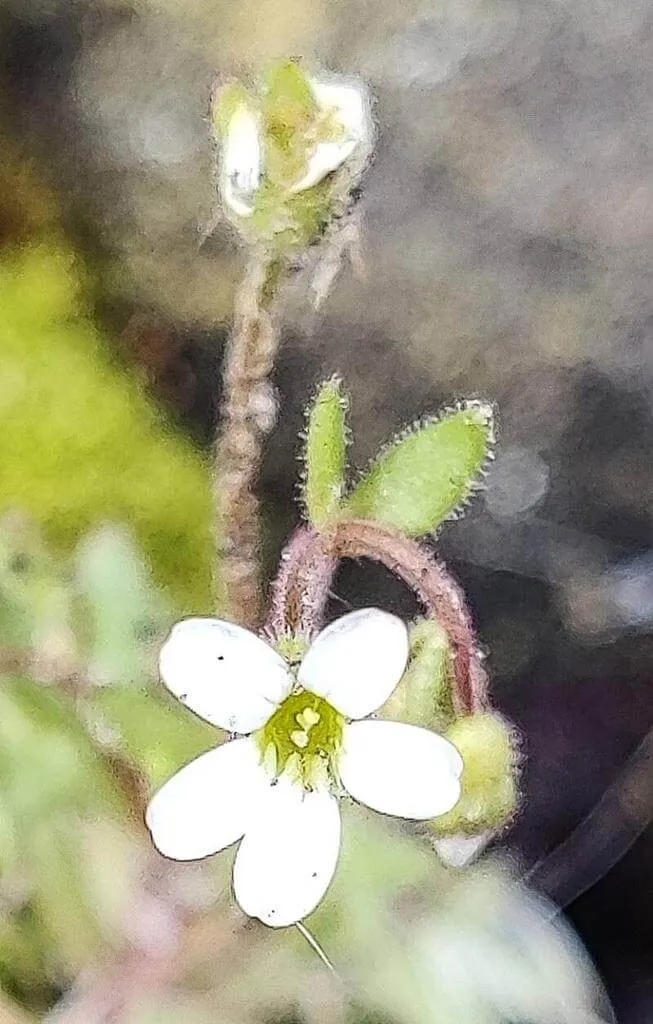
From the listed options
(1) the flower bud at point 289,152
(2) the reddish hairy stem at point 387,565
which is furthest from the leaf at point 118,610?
(1) the flower bud at point 289,152

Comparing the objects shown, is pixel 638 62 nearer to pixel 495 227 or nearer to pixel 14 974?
pixel 495 227

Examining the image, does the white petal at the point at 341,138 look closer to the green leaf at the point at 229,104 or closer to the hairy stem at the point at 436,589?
the green leaf at the point at 229,104

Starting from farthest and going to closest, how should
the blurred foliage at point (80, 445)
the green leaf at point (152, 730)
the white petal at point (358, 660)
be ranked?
the blurred foliage at point (80, 445) → the green leaf at point (152, 730) → the white petal at point (358, 660)


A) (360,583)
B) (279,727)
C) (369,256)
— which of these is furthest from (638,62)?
(279,727)

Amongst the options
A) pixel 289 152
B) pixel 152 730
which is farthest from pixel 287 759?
pixel 289 152

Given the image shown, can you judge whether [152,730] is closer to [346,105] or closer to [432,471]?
[432,471]

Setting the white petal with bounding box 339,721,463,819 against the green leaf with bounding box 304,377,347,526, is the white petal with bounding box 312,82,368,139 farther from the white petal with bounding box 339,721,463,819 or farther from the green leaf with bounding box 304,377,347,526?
the white petal with bounding box 339,721,463,819

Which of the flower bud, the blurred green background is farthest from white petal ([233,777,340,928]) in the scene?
the blurred green background
